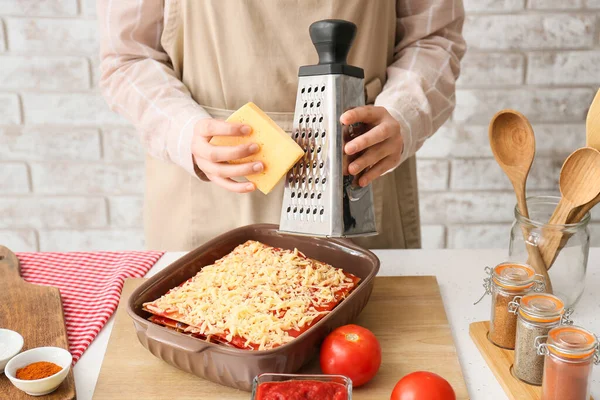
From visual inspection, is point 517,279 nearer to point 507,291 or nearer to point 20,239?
point 507,291

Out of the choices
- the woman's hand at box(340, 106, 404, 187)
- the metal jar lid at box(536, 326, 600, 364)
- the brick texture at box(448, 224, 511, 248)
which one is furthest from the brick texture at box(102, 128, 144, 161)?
the metal jar lid at box(536, 326, 600, 364)

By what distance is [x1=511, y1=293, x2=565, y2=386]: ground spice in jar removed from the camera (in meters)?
0.99

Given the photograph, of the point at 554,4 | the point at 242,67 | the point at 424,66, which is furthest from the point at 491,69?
the point at 242,67

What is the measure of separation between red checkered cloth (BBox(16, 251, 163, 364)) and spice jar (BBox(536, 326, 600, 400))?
0.75 m

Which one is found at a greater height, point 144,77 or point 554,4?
point 554,4

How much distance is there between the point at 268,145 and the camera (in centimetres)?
110

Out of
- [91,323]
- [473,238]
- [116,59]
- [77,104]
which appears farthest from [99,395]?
[473,238]

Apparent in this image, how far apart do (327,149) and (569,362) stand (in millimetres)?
463

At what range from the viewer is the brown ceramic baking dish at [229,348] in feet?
3.27

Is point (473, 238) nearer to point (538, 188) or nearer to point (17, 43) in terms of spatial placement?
point (538, 188)

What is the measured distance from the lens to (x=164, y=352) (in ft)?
3.49

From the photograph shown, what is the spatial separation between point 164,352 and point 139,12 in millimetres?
774

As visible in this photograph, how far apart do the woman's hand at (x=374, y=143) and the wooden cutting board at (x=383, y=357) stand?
0.27 m

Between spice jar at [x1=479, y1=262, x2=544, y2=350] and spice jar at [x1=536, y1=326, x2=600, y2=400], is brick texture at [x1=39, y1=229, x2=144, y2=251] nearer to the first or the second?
spice jar at [x1=479, y1=262, x2=544, y2=350]
